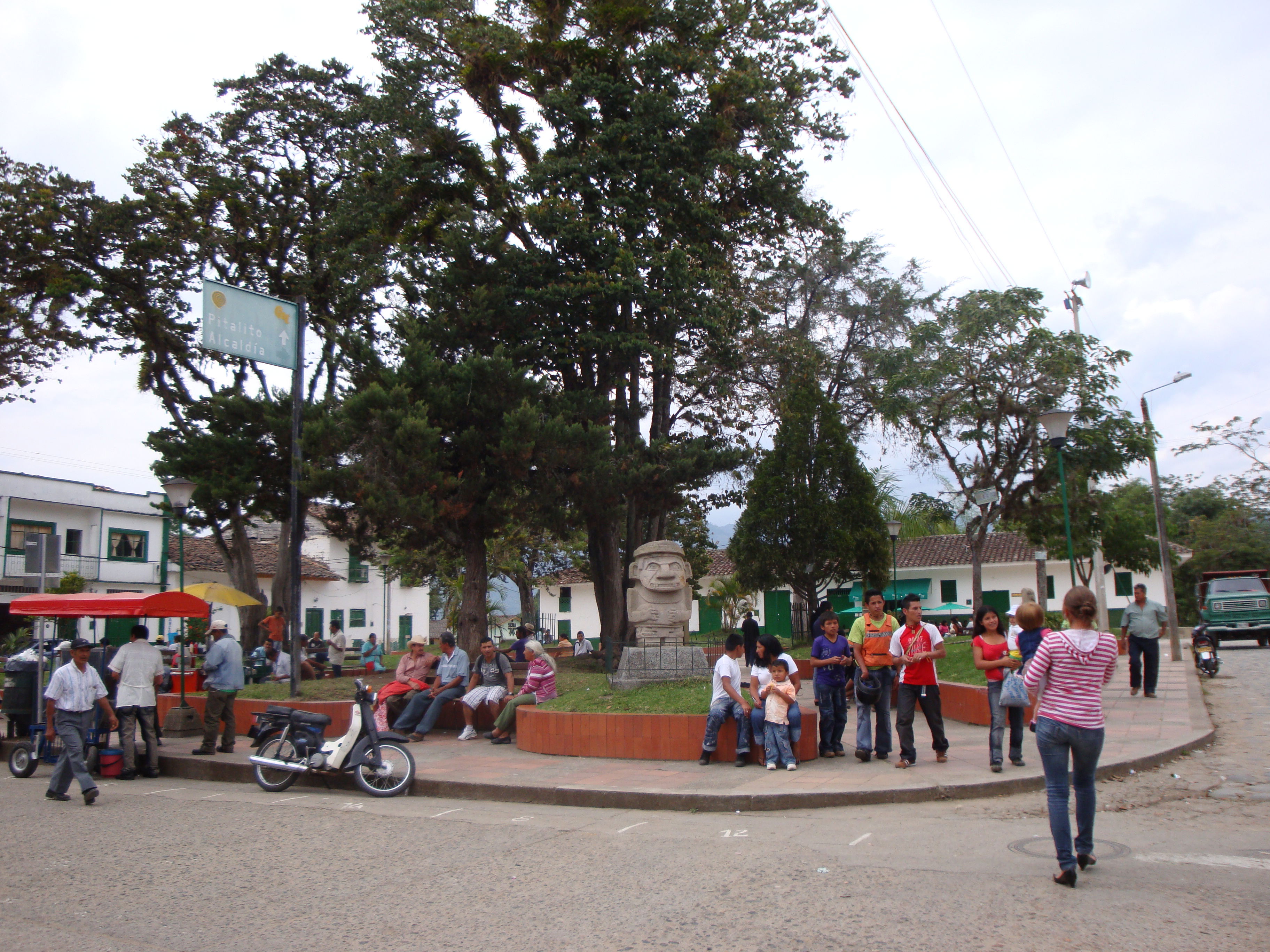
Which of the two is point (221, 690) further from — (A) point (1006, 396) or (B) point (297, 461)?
(A) point (1006, 396)

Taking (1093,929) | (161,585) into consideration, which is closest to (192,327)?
(161,585)

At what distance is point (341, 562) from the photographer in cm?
4722

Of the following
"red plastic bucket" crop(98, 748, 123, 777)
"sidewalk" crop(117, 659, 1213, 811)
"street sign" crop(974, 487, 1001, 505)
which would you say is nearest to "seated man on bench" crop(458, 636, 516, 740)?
"sidewalk" crop(117, 659, 1213, 811)

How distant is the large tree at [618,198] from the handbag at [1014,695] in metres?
9.82

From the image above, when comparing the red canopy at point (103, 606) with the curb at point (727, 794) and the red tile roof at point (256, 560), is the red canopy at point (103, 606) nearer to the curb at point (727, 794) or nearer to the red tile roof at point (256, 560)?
the curb at point (727, 794)

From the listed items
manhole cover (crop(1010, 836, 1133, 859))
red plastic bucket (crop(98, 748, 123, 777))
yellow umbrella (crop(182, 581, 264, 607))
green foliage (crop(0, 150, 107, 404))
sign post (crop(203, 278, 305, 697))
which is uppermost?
green foliage (crop(0, 150, 107, 404))

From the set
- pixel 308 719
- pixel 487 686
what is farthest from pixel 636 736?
pixel 308 719

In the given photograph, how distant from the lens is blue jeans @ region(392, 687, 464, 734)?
12531 mm

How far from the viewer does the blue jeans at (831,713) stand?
385 inches

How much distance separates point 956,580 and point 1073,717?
123 feet

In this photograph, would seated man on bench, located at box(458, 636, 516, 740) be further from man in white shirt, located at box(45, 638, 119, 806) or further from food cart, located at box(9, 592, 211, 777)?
man in white shirt, located at box(45, 638, 119, 806)

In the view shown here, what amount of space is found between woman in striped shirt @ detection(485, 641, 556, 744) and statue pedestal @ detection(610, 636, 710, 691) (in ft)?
3.98

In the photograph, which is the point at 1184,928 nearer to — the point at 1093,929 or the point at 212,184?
the point at 1093,929

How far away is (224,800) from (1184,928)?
8.36 m
